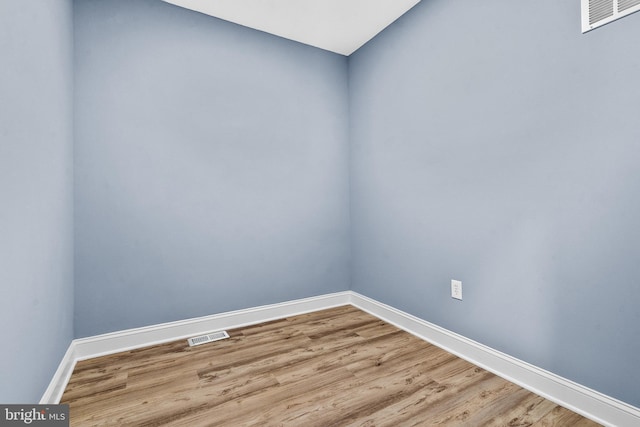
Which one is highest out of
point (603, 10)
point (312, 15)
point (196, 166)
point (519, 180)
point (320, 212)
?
point (312, 15)

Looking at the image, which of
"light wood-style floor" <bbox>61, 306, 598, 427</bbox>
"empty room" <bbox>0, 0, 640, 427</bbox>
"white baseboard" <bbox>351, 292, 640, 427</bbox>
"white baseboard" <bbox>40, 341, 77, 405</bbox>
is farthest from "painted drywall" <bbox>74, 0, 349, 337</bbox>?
"white baseboard" <bbox>351, 292, 640, 427</bbox>

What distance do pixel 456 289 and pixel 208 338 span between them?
1.79 meters

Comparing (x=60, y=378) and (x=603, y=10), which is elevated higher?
(x=603, y=10)

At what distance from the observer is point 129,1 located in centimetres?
197

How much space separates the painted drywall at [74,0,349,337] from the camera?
190cm

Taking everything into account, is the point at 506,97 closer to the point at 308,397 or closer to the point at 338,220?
the point at 338,220

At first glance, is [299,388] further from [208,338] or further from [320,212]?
[320,212]

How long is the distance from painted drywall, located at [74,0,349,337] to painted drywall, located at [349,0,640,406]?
670 millimetres

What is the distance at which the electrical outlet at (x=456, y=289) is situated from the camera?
1.88 meters

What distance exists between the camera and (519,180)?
5.12 ft

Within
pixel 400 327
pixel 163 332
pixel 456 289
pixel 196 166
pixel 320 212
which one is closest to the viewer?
pixel 456 289

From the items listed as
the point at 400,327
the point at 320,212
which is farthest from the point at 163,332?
the point at 400,327

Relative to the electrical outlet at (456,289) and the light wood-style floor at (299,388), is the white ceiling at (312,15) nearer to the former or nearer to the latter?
the electrical outlet at (456,289)

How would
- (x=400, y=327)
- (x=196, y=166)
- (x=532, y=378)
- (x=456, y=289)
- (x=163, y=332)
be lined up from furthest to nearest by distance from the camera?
(x=400, y=327) < (x=196, y=166) < (x=163, y=332) < (x=456, y=289) < (x=532, y=378)
